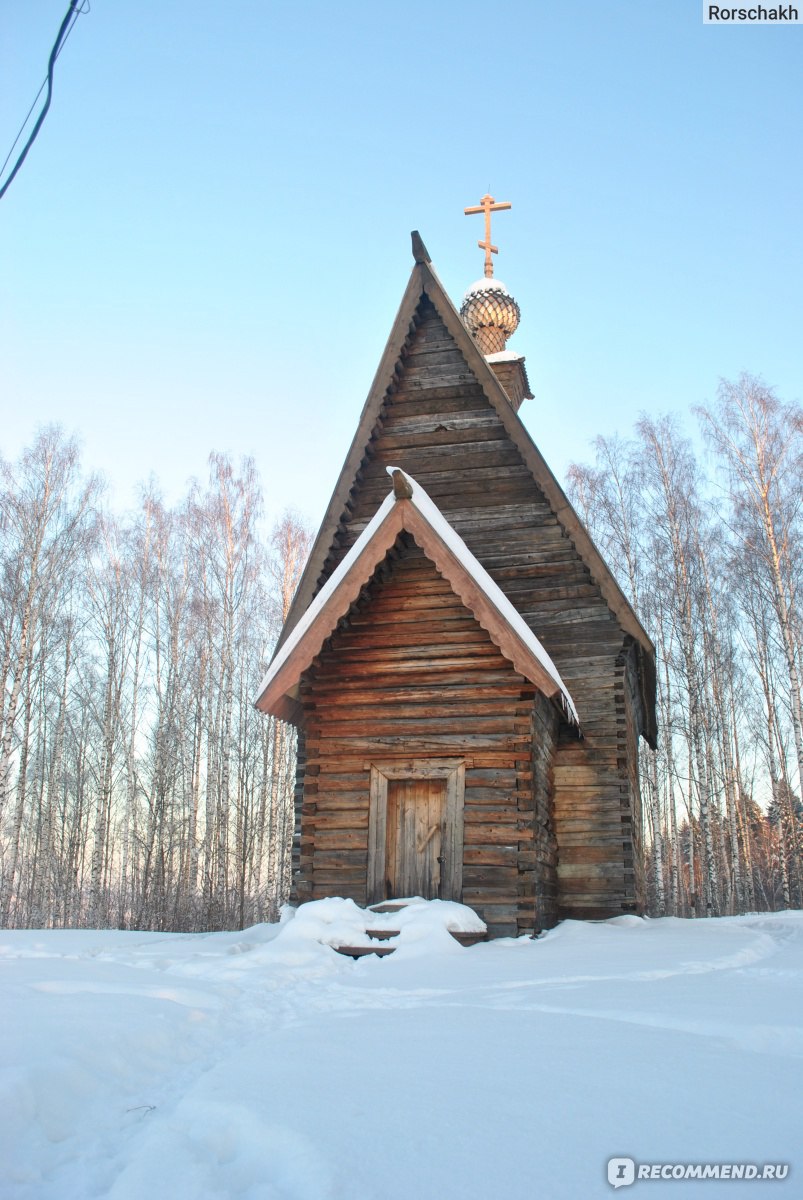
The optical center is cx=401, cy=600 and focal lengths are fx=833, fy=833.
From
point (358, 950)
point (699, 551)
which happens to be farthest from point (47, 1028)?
point (699, 551)

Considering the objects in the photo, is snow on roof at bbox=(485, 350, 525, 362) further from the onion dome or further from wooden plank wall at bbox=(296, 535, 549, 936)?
wooden plank wall at bbox=(296, 535, 549, 936)

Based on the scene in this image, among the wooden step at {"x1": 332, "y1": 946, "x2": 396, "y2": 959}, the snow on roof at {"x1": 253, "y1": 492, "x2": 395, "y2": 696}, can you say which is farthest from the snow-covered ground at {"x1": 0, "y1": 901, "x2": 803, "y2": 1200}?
the snow on roof at {"x1": 253, "y1": 492, "x2": 395, "y2": 696}

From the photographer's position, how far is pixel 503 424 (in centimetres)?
1300

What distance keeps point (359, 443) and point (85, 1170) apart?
11.5 meters

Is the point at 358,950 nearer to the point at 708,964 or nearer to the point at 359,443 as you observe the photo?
the point at 708,964

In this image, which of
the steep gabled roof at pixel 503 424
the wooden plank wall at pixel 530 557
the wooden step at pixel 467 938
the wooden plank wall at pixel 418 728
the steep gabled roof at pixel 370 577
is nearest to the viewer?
the wooden step at pixel 467 938

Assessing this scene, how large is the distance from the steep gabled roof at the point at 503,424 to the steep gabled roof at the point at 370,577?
9.47ft

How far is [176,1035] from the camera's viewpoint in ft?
13.1

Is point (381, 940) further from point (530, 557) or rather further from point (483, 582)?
point (530, 557)

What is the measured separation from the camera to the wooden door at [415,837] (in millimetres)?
9398

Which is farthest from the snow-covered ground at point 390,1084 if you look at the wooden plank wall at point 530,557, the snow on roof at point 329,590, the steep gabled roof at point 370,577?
the wooden plank wall at point 530,557

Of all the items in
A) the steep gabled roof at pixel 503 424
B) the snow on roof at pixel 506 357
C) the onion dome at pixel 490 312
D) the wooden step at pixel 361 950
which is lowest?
the wooden step at pixel 361 950

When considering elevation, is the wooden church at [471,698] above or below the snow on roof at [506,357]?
below

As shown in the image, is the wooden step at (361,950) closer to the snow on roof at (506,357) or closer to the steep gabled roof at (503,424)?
the steep gabled roof at (503,424)
